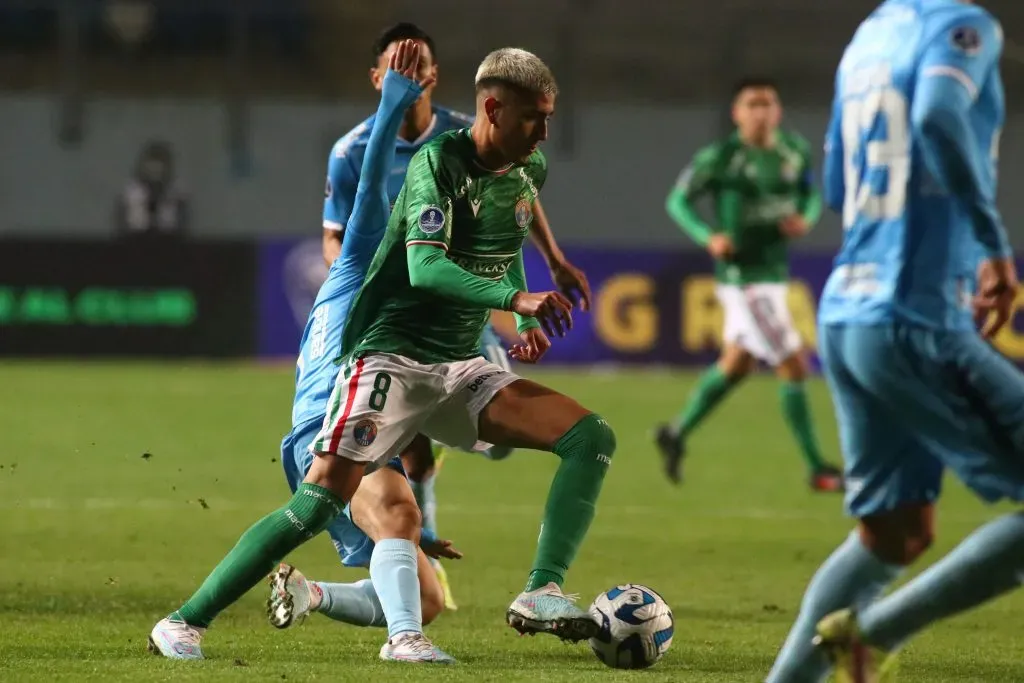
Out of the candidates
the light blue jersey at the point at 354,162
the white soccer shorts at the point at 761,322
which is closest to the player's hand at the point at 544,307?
the light blue jersey at the point at 354,162

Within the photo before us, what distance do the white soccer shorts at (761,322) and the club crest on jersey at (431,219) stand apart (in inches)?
261

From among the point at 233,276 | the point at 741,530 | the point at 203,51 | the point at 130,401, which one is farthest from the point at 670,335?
the point at 741,530

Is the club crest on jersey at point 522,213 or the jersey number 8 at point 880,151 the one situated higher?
the jersey number 8 at point 880,151

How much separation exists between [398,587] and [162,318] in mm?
Answer: 14427

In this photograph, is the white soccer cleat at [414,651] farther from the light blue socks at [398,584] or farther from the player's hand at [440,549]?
the player's hand at [440,549]

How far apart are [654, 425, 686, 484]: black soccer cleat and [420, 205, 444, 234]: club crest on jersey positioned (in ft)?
21.2

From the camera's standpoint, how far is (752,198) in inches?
475

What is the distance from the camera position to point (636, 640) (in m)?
5.23

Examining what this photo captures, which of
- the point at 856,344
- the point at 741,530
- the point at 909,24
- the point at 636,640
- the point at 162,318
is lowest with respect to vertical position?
the point at 162,318

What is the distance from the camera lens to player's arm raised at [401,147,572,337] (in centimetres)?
466

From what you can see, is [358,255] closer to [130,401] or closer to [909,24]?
[909,24]

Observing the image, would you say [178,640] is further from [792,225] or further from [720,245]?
[792,225]

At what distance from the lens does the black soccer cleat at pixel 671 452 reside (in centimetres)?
1116

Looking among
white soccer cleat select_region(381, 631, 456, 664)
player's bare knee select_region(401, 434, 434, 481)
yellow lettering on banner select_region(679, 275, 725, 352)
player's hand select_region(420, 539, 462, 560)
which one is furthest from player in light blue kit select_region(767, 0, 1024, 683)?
yellow lettering on banner select_region(679, 275, 725, 352)
